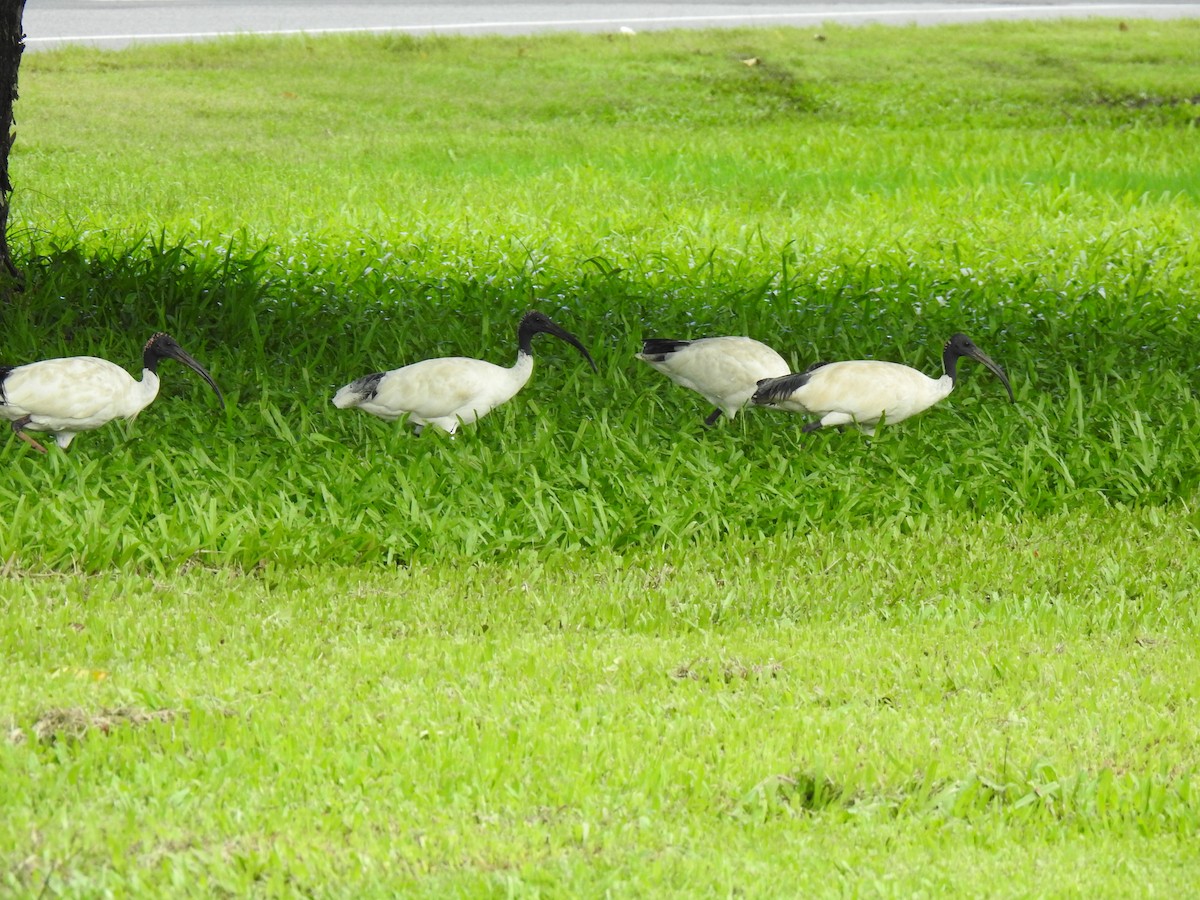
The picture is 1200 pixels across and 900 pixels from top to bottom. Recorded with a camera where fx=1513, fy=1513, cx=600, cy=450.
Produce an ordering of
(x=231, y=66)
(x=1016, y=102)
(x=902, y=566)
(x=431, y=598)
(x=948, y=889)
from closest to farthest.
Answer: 1. (x=948, y=889)
2. (x=431, y=598)
3. (x=902, y=566)
4. (x=1016, y=102)
5. (x=231, y=66)

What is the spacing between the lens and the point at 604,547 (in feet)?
19.6

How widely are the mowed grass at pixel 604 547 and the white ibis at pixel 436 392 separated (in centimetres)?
12

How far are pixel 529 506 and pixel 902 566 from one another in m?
1.50

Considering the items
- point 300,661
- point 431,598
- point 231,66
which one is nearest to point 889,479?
point 431,598

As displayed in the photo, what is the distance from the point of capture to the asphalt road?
1884 cm

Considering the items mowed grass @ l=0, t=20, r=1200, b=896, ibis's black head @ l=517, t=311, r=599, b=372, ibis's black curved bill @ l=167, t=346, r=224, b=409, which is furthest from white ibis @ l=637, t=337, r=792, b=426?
ibis's black curved bill @ l=167, t=346, r=224, b=409

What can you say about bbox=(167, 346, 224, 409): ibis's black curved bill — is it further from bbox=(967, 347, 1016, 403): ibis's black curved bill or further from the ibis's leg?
bbox=(967, 347, 1016, 403): ibis's black curved bill

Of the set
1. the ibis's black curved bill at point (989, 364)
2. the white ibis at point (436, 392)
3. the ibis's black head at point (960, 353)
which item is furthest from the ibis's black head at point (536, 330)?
the ibis's black curved bill at point (989, 364)

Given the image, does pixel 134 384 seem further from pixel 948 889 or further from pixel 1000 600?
pixel 948 889

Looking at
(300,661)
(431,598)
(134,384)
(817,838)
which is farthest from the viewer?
(134,384)

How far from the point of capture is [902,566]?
19.3 ft

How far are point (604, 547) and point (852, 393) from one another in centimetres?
156

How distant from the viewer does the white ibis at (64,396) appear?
6332 mm

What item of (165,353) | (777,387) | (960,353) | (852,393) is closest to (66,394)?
(165,353)
